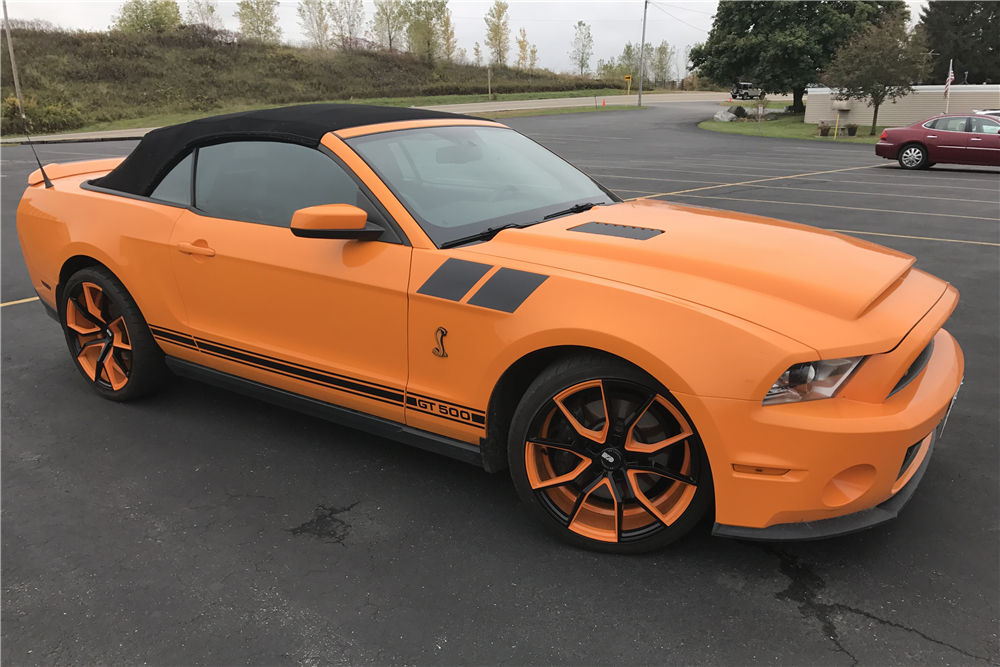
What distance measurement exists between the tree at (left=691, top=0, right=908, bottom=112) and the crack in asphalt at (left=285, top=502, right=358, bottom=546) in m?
43.0

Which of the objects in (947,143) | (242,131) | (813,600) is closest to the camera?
(813,600)

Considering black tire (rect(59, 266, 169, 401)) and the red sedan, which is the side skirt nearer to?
black tire (rect(59, 266, 169, 401))

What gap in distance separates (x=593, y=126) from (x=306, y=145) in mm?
31368

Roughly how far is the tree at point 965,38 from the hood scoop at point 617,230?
59.6 m

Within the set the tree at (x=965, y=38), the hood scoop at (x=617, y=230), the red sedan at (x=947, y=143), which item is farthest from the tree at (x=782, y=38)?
the hood scoop at (x=617, y=230)

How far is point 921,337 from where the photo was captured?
8.09 feet

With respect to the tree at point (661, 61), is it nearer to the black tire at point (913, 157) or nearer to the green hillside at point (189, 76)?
the green hillside at point (189, 76)

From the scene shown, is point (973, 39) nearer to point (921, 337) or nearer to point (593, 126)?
point (593, 126)

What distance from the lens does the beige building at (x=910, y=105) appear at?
33281 mm

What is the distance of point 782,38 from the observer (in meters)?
39.5

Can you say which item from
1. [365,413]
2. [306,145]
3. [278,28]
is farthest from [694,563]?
[278,28]

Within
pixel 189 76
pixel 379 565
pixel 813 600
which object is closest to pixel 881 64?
pixel 813 600

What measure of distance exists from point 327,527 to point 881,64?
3247cm

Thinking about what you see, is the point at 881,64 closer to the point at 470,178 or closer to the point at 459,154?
the point at 459,154
